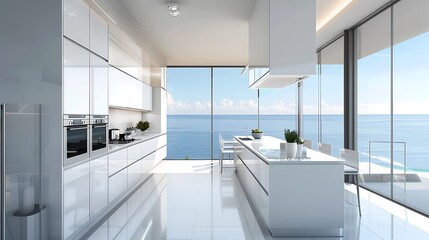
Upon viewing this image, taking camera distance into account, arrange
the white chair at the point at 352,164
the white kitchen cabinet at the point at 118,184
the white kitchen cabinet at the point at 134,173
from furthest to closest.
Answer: the white kitchen cabinet at the point at 134,173, the white kitchen cabinet at the point at 118,184, the white chair at the point at 352,164

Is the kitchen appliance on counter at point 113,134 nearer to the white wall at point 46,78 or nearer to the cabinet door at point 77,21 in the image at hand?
the cabinet door at point 77,21

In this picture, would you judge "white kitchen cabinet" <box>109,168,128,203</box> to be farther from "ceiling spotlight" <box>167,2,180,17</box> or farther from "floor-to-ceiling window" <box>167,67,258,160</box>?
"floor-to-ceiling window" <box>167,67,258,160</box>

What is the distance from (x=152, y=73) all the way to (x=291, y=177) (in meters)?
5.21

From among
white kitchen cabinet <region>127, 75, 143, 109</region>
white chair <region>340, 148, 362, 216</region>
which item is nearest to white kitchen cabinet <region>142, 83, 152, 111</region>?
white kitchen cabinet <region>127, 75, 143, 109</region>

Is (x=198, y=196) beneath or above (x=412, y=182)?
beneath

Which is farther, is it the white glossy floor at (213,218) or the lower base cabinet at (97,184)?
the white glossy floor at (213,218)

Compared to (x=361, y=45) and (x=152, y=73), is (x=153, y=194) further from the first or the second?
(x=361, y=45)

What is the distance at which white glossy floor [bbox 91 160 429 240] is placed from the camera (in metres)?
3.28

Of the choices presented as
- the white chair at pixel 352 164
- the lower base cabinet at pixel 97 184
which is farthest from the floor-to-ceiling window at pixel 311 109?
the lower base cabinet at pixel 97 184

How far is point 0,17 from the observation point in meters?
2.41

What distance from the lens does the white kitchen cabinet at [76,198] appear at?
285 cm

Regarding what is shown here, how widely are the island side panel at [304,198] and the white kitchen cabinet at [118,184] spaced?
2.12 metres

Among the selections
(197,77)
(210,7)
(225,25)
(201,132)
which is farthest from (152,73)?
(201,132)

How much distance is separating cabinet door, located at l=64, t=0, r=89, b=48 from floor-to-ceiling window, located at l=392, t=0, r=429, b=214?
4.05 metres
